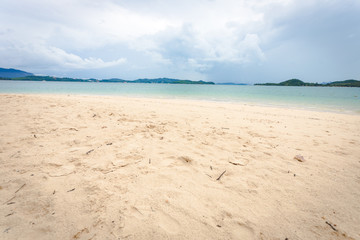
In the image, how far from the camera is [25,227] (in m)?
1.60

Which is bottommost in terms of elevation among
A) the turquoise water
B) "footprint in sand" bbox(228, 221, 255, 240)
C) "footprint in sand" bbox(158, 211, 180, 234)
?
"footprint in sand" bbox(228, 221, 255, 240)

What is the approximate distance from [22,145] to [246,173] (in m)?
4.59

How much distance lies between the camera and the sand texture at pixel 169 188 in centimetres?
171

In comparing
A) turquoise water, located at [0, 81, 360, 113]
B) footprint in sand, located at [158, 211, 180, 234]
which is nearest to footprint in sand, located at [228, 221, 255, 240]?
footprint in sand, located at [158, 211, 180, 234]

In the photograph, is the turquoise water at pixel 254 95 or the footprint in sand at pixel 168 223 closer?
the footprint in sand at pixel 168 223

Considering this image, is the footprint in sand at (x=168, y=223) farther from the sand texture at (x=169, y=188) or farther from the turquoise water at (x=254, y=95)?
the turquoise water at (x=254, y=95)

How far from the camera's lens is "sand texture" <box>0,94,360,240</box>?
1705 mm

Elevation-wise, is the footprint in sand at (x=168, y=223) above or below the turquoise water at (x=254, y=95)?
below

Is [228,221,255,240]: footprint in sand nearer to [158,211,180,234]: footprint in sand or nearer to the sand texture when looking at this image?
the sand texture

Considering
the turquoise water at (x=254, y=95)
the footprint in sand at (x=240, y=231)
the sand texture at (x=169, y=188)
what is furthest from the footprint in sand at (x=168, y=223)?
the turquoise water at (x=254, y=95)

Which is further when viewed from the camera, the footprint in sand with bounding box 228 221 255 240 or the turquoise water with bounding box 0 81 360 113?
the turquoise water with bounding box 0 81 360 113

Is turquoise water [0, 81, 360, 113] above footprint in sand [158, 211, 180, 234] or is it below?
above

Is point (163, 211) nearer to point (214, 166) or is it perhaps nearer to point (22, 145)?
point (214, 166)

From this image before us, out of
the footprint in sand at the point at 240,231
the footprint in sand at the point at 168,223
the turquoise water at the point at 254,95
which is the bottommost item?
the footprint in sand at the point at 240,231
